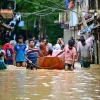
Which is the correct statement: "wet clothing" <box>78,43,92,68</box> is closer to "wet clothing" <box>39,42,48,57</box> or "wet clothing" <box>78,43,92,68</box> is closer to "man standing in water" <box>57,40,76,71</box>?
"wet clothing" <box>39,42,48,57</box>

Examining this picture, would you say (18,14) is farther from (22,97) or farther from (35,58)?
(22,97)

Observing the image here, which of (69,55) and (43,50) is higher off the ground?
(43,50)

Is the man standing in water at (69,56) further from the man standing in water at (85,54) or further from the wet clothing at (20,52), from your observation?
the wet clothing at (20,52)

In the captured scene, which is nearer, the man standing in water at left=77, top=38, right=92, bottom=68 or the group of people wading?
the group of people wading

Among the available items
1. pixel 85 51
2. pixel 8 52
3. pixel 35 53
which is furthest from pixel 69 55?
pixel 8 52

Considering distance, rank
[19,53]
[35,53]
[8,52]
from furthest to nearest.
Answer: [8,52]
[19,53]
[35,53]

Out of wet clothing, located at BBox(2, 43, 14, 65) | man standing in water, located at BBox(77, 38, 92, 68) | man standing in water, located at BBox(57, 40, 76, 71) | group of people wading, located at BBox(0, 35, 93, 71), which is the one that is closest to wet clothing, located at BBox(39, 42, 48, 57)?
group of people wading, located at BBox(0, 35, 93, 71)

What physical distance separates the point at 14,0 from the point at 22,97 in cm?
3653

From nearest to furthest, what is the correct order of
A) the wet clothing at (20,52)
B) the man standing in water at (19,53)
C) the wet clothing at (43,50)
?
the wet clothing at (20,52) → the man standing in water at (19,53) → the wet clothing at (43,50)

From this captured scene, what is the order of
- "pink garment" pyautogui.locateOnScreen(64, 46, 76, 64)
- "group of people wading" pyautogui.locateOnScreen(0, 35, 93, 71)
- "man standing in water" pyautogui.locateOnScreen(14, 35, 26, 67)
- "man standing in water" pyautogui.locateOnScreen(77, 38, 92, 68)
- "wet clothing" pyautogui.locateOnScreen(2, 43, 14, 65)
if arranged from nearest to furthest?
"pink garment" pyautogui.locateOnScreen(64, 46, 76, 64) → "group of people wading" pyautogui.locateOnScreen(0, 35, 93, 71) → "man standing in water" pyautogui.locateOnScreen(14, 35, 26, 67) → "man standing in water" pyautogui.locateOnScreen(77, 38, 92, 68) → "wet clothing" pyautogui.locateOnScreen(2, 43, 14, 65)

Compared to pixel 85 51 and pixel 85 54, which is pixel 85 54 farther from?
pixel 85 51

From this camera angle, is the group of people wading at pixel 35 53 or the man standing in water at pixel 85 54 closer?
the group of people wading at pixel 35 53

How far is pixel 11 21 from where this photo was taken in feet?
164

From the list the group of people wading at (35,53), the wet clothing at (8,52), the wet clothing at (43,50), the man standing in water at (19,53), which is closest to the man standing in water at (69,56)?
the group of people wading at (35,53)
